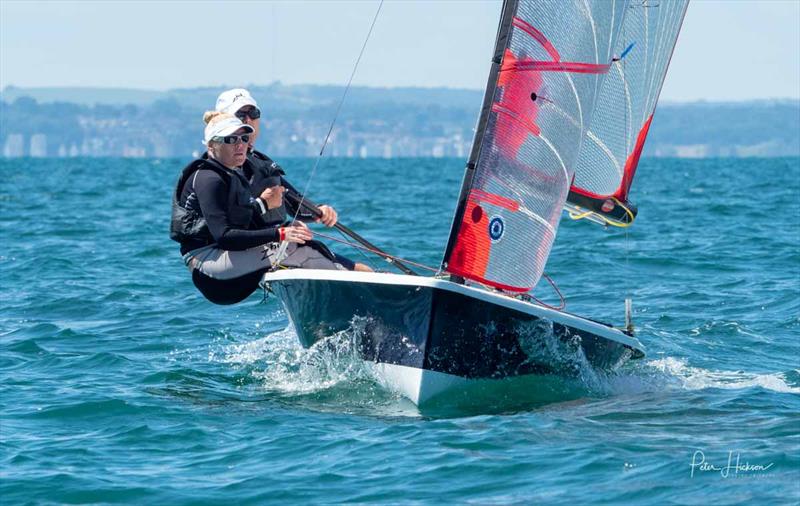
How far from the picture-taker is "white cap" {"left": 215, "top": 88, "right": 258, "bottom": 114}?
838cm

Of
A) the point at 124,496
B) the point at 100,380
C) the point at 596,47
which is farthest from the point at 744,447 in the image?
the point at 100,380

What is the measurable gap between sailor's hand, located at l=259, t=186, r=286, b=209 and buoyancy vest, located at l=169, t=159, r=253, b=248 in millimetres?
112

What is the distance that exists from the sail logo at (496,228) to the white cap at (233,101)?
79.0 inches

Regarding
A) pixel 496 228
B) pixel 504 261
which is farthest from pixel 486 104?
pixel 504 261

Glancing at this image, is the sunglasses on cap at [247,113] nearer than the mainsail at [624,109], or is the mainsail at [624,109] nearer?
the sunglasses on cap at [247,113]

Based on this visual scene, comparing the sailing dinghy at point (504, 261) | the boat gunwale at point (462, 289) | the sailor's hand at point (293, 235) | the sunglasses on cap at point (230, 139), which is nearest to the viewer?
the boat gunwale at point (462, 289)

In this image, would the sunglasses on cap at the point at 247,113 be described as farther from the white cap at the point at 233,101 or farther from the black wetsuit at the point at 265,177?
the black wetsuit at the point at 265,177

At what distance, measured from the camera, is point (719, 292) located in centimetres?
1319

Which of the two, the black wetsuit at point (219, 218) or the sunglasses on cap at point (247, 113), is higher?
the sunglasses on cap at point (247, 113)

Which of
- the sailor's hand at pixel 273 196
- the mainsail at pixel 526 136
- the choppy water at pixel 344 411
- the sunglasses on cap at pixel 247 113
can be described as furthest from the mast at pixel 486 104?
the sunglasses on cap at pixel 247 113

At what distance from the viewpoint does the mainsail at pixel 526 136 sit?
7.25 meters

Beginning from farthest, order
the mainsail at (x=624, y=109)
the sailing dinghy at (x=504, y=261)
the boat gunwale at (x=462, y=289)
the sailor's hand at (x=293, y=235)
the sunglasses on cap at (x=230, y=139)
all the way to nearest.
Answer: the mainsail at (x=624, y=109)
the sunglasses on cap at (x=230, y=139)
the sailor's hand at (x=293, y=235)
the sailing dinghy at (x=504, y=261)
the boat gunwale at (x=462, y=289)

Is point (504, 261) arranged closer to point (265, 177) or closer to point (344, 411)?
point (344, 411)

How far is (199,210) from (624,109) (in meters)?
3.35
